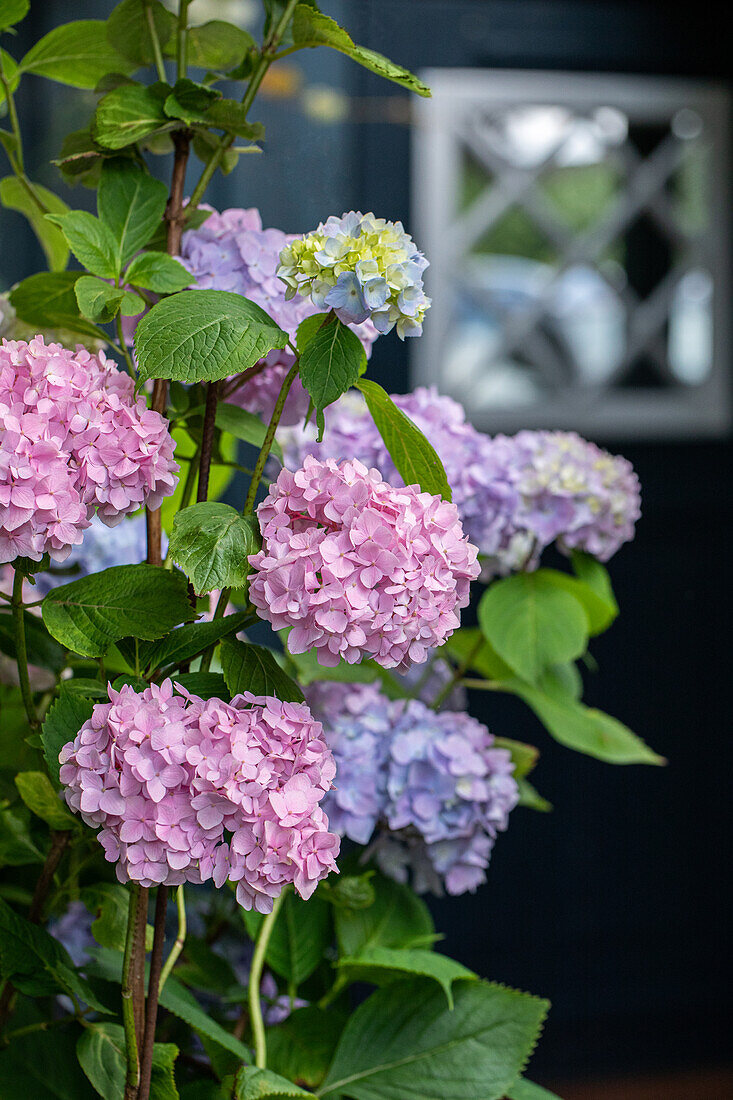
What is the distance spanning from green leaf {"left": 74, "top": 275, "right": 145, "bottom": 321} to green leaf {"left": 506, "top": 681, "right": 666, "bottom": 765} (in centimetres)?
38

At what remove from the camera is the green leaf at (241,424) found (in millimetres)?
477

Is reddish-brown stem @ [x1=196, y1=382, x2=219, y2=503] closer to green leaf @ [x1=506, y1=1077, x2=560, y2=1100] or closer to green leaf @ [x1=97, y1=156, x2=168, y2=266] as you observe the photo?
green leaf @ [x1=97, y1=156, x2=168, y2=266]

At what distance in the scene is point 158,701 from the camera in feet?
1.21

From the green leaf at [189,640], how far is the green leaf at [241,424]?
94 millimetres

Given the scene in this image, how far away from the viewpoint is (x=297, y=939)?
580 millimetres

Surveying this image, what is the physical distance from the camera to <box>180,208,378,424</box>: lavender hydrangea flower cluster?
46 centimetres

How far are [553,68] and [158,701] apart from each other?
5.13 feet

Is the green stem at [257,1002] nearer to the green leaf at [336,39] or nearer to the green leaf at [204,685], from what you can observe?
the green leaf at [204,685]

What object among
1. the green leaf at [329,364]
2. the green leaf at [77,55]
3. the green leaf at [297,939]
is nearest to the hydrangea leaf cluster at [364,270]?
the green leaf at [329,364]

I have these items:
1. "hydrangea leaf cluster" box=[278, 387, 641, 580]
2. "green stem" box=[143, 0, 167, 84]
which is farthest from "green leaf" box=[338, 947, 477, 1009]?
"green stem" box=[143, 0, 167, 84]

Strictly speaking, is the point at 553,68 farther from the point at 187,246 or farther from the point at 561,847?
the point at 187,246

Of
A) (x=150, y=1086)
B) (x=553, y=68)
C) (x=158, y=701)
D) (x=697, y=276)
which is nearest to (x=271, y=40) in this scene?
(x=158, y=701)

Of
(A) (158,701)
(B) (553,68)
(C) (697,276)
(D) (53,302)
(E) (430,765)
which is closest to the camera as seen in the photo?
(A) (158,701)

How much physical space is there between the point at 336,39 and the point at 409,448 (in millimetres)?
175
